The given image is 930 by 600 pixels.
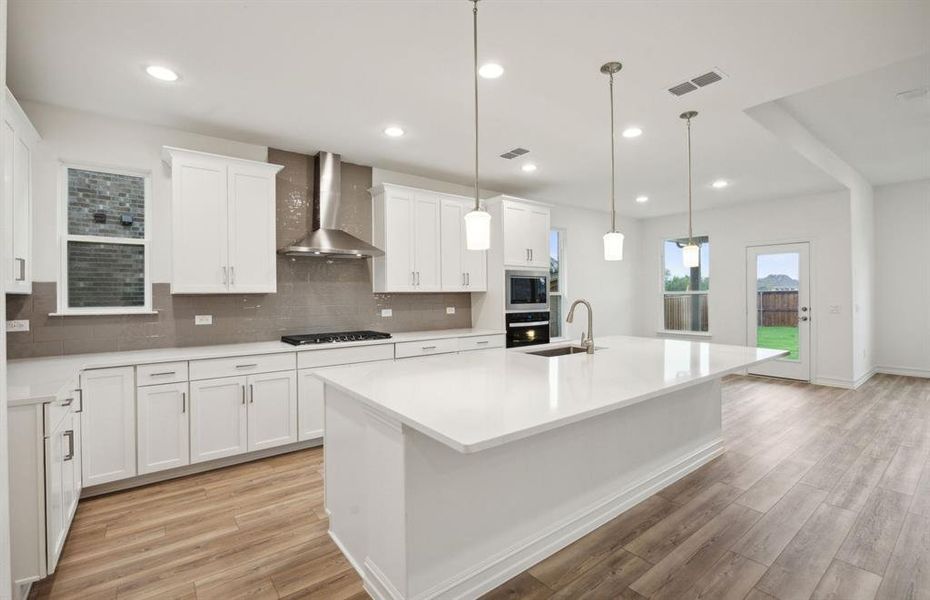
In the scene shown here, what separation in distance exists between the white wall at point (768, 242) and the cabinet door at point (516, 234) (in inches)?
144

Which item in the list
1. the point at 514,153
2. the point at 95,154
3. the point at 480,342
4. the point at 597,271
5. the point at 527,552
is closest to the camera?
the point at 527,552

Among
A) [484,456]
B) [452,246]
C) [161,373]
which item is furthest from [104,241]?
[484,456]

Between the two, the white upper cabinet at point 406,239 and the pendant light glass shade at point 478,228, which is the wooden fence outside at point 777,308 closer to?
the white upper cabinet at point 406,239

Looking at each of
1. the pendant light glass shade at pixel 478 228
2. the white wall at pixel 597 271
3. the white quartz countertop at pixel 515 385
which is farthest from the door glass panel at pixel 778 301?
the pendant light glass shade at pixel 478 228

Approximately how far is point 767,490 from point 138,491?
13.7 ft

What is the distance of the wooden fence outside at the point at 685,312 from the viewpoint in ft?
23.8

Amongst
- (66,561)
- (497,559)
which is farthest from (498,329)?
(66,561)

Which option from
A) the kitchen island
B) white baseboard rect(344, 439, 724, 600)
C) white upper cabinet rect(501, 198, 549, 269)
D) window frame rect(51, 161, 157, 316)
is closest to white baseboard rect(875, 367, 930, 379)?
white upper cabinet rect(501, 198, 549, 269)

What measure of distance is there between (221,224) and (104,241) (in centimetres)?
81

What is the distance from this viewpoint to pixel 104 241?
3.30m

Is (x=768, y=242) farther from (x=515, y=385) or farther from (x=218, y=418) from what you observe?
(x=218, y=418)

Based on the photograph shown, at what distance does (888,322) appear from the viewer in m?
6.40

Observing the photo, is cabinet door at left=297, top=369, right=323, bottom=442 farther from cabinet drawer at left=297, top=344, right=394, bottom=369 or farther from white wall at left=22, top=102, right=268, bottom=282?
white wall at left=22, top=102, right=268, bottom=282

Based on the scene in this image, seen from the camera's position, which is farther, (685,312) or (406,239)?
(685,312)
